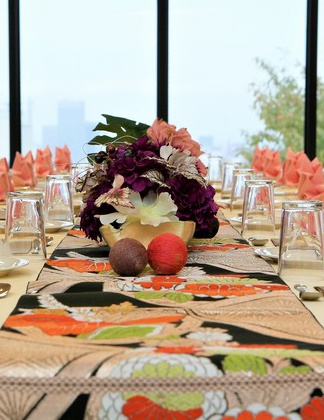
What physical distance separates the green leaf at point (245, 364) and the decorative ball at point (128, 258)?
738 mm

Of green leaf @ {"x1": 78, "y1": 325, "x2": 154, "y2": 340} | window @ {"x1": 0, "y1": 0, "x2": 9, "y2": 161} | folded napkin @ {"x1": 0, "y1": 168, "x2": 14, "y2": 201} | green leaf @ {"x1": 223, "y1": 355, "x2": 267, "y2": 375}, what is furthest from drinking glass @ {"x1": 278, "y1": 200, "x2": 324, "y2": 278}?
window @ {"x1": 0, "y1": 0, "x2": 9, "y2": 161}

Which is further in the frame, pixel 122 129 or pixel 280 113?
pixel 280 113

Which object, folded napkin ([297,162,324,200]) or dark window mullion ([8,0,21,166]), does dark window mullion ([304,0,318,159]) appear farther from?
folded napkin ([297,162,324,200])

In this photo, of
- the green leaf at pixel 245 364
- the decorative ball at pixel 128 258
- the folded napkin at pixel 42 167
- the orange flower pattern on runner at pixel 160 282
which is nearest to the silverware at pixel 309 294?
the orange flower pattern on runner at pixel 160 282

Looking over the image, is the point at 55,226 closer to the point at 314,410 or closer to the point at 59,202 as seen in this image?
the point at 59,202

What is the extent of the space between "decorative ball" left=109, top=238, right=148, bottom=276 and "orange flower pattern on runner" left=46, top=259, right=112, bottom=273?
13 centimetres

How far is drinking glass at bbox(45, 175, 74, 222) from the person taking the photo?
10.3ft

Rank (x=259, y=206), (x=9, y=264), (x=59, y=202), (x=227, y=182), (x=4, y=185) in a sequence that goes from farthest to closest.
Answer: (x=227, y=182) < (x=4, y=185) < (x=59, y=202) < (x=259, y=206) < (x=9, y=264)

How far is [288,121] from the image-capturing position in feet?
→ 24.5

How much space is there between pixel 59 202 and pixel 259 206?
762 mm

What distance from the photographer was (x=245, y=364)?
43.4 inches

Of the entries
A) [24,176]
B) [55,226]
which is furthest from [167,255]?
[24,176]

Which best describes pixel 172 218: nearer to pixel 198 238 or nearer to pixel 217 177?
pixel 198 238

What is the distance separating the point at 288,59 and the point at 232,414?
6567 millimetres
